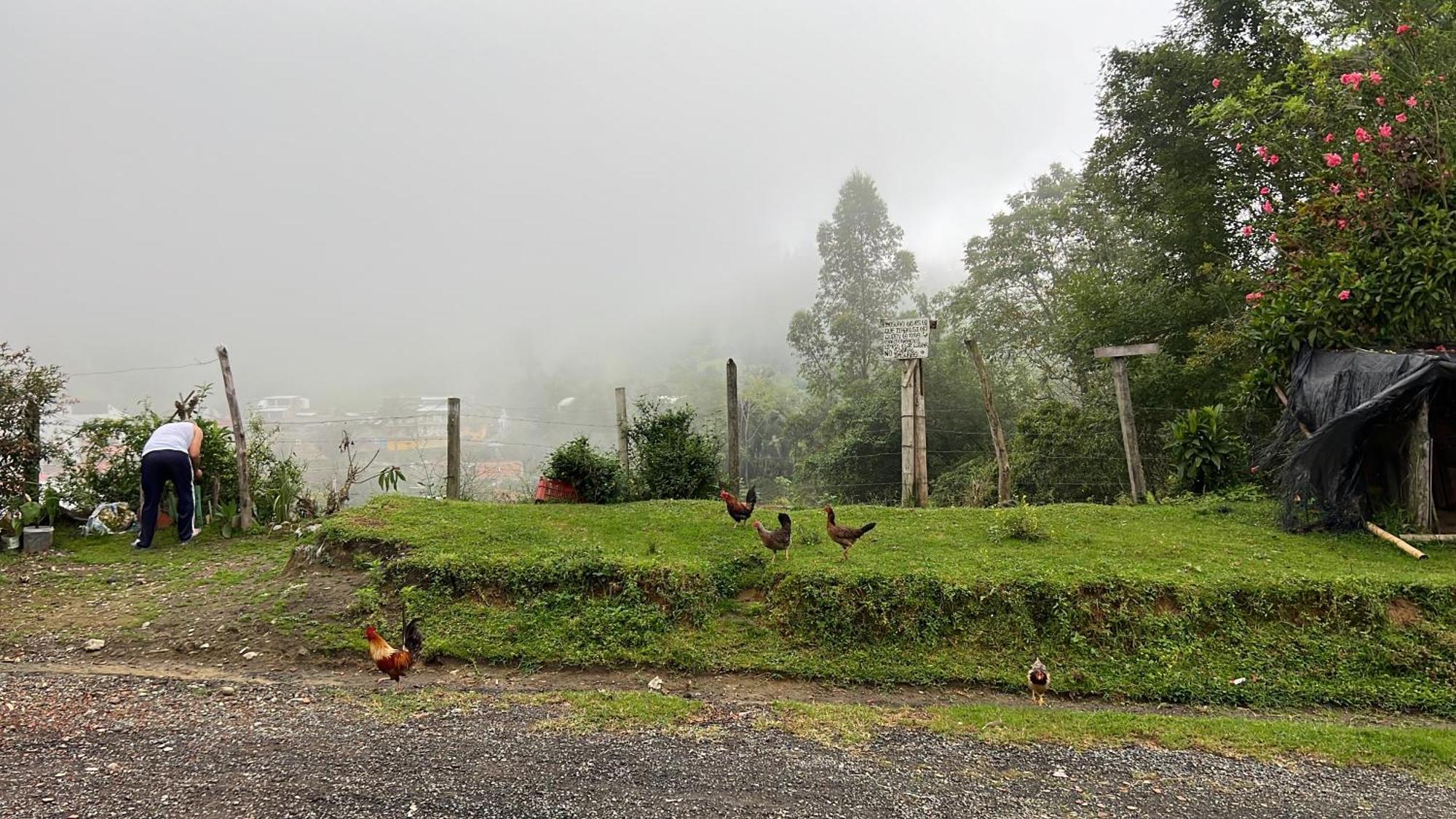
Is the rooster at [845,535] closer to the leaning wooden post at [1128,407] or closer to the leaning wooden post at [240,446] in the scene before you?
the leaning wooden post at [1128,407]

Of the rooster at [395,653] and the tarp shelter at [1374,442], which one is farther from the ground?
the tarp shelter at [1374,442]

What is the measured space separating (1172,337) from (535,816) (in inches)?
548

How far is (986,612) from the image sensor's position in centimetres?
487

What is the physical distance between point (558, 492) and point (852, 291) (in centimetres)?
2668

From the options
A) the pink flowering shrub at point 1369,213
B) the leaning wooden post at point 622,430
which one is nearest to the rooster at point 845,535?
the leaning wooden post at point 622,430

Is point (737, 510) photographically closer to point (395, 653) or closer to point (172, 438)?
point (395, 653)

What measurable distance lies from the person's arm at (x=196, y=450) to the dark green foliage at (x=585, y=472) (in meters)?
3.82

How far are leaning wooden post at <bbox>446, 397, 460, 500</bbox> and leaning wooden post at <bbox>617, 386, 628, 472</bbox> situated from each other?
2141 mm

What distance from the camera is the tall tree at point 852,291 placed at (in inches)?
1198

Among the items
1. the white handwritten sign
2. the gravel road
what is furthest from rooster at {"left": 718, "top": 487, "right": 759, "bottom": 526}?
the white handwritten sign

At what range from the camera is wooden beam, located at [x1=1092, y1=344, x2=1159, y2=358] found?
29.5 ft

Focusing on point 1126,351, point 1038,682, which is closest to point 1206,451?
point 1126,351

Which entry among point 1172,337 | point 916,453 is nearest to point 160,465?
point 916,453

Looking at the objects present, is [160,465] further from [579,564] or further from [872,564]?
[872,564]
